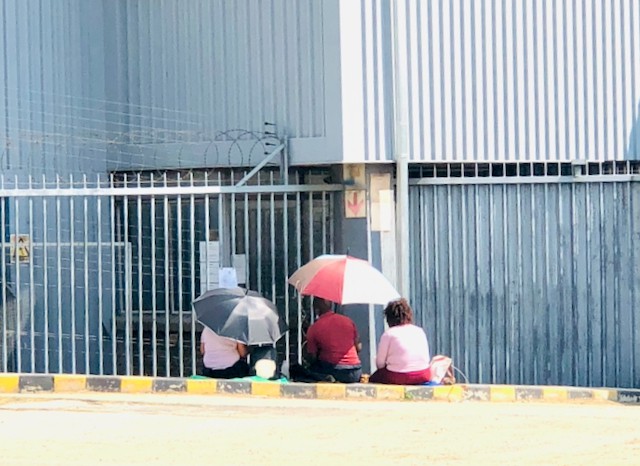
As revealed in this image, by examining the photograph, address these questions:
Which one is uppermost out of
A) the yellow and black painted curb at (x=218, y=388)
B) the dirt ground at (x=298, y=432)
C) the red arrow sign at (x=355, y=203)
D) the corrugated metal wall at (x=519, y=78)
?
the corrugated metal wall at (x=519, y=78)

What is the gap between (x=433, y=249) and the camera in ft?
42.2

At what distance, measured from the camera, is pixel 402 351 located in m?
11.6

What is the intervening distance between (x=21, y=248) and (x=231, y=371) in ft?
8.41

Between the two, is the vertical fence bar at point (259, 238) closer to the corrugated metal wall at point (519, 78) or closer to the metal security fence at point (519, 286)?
the corrugated metal wall at point (519, 78)

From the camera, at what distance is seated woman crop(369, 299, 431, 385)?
11.5 metres

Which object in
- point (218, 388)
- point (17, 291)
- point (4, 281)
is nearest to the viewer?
point (218, 388)

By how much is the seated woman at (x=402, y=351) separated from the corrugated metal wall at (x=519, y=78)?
1.67 m

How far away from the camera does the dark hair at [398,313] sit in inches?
457

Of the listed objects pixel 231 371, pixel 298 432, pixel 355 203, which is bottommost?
pixel 298 432

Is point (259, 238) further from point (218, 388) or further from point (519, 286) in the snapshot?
point (519, 286)

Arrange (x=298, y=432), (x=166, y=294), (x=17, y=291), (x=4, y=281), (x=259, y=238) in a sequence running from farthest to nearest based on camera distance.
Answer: (x=259, y=238) → (x=166, y=294) → (x=4, y=281) → (x=17, y=291) → (x=298, y=432)

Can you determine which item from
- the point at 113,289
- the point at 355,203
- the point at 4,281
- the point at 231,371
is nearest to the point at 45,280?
the point at 4,281

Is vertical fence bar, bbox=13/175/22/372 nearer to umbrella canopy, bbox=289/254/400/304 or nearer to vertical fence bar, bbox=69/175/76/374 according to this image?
vertical fence bar, bbox=69/175/76/374

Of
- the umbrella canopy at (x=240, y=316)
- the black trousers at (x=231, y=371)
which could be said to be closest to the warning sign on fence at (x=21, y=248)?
the umbrella canopy at (x=240, y=316)
